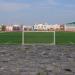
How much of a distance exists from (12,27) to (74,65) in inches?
992

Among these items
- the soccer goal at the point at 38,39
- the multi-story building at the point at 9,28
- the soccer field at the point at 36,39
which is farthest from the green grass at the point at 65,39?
the multi-story building at the point at 9,28

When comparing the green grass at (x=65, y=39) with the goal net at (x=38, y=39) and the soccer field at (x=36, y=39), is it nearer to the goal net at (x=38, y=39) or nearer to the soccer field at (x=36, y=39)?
the soccer field at (x=36, y=39)

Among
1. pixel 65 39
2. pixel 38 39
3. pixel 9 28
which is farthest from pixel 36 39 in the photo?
pixel 9 28

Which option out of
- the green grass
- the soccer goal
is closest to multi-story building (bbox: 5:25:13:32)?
the soccer goal

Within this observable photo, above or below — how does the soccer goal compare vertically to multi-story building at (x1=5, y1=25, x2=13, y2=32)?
below

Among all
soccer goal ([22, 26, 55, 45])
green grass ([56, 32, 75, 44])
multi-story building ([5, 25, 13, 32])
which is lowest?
green grass ([56, 32, 75, 44])

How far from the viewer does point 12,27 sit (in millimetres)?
34000

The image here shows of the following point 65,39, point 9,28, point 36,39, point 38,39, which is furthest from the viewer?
point 9,28

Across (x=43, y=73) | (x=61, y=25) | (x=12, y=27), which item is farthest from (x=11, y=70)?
(x=61, y=25)

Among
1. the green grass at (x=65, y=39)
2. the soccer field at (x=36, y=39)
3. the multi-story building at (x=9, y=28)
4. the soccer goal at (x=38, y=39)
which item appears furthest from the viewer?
the multi-story building at (x=9, y=28)

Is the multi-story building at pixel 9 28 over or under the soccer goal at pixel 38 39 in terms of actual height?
over

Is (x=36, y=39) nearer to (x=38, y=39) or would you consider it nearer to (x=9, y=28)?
(x=38, y=39)

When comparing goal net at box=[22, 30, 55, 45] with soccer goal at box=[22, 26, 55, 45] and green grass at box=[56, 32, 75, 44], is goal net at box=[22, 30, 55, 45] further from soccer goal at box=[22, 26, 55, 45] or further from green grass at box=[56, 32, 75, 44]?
green grass at box=[56, 32, 75, 44]

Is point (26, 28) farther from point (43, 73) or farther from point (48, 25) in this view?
point (43, 73)
